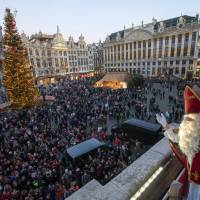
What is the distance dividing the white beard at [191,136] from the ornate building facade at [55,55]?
52.4m

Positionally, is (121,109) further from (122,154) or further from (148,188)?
(148,188)

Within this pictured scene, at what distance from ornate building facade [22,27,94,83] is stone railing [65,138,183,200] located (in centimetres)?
5095

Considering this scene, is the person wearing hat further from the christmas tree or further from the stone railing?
the christmas tree

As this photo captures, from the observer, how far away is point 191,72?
44.9 meters

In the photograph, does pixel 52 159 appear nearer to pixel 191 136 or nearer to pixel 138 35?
pixel 191 136

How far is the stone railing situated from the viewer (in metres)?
3.77

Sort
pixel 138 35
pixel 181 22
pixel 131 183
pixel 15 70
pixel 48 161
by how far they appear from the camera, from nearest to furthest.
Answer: pixel 131 183 → pixel 48 161 → pixel 15 70 → pixel 181 22 → pixel 138 35

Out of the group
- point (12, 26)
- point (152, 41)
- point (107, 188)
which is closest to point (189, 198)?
point (107, 188)

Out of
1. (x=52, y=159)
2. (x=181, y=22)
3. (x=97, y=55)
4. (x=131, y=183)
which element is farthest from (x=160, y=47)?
(x=131, y=183)

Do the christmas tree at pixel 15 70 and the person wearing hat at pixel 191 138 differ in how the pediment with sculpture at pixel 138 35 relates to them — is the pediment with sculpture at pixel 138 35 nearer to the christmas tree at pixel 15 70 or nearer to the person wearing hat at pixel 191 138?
the christmas tree at pixel 15 70

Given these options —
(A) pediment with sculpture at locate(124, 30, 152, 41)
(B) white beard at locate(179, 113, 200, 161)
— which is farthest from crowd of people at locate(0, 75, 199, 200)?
(A) pediment with sculpture at locate(124, 30, 152, 41)

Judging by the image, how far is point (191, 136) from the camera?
280cm

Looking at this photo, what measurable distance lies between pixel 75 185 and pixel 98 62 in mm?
77806

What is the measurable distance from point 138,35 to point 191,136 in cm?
5732
